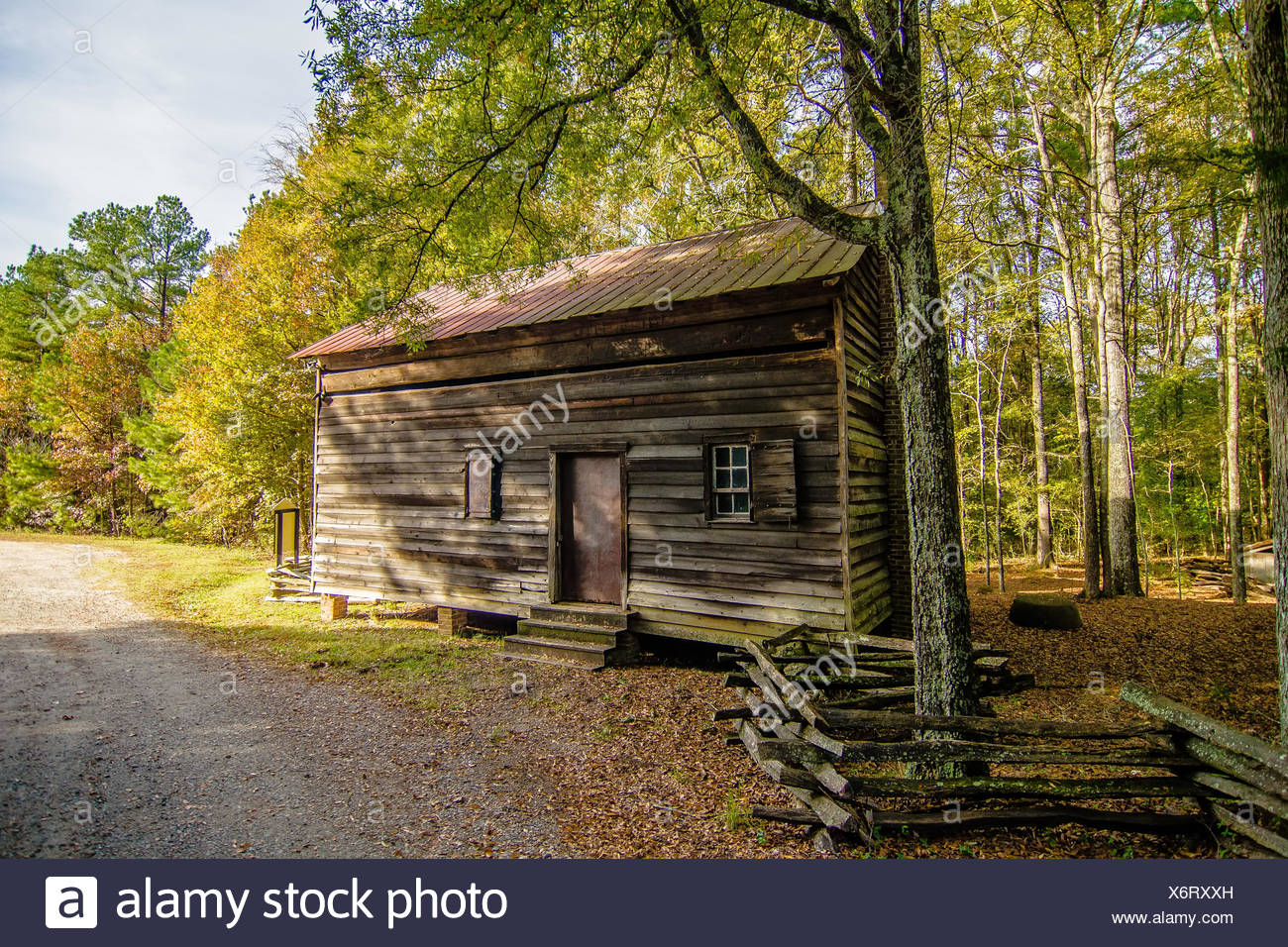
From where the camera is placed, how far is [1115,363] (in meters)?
11.9

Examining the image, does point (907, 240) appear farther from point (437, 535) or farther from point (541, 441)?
point (437, 535)

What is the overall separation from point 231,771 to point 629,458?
5.99 meters

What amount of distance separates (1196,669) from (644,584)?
7.02m

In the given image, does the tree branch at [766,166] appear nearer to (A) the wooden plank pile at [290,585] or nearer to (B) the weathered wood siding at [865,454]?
(B) the weathered wood siding at [865,454]

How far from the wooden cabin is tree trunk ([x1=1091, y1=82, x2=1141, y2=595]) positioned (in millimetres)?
5054

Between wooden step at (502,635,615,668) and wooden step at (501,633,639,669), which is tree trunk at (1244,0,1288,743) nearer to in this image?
wooden step at (501,633,639,669)

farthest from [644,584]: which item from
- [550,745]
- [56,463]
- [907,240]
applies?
[56,463]

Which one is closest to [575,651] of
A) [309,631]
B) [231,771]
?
[231,771]

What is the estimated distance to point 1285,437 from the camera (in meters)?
3.97

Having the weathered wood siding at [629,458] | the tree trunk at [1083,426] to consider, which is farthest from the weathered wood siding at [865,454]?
the tree trunk at [1083,426]

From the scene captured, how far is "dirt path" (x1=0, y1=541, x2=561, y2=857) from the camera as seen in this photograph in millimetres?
4484

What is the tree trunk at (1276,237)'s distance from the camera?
3980mm

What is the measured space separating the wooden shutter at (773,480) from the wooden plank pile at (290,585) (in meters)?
10.9

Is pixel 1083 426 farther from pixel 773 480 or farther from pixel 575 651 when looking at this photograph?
pixel 575 651
